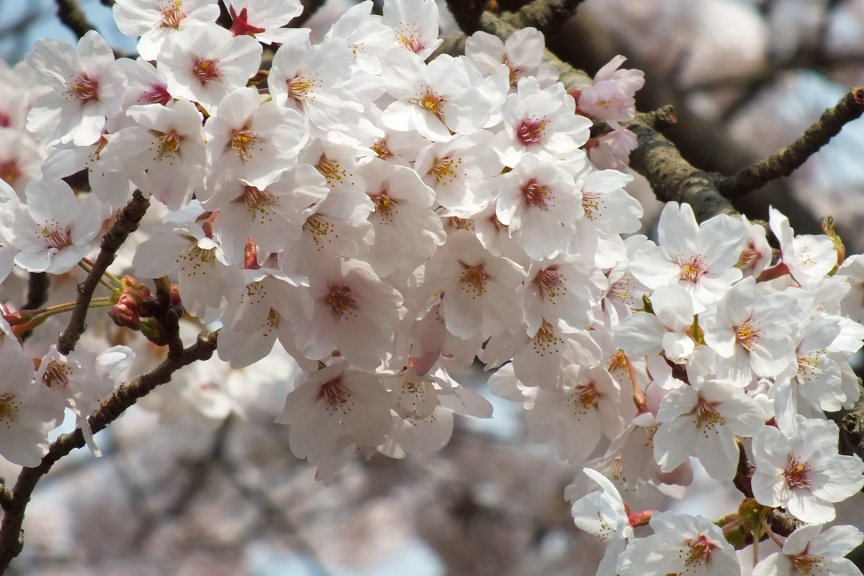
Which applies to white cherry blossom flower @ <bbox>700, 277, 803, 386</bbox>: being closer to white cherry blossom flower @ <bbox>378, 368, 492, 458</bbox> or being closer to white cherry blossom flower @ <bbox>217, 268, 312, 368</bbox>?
white cherry blossom flower @ <bbox>378, 368, 492, 458</bbox>

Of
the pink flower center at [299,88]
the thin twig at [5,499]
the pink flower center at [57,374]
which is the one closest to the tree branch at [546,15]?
the pink flower center at [299,88]

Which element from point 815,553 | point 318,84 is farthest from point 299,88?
point 815,553

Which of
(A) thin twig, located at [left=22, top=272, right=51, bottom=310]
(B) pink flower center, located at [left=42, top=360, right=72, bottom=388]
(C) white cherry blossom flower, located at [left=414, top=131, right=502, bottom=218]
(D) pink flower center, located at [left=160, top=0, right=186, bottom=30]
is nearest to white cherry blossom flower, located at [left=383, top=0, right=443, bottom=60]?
(C) white cherry blossom flower, located at [left=414, top=131, right=502, bottom=218]

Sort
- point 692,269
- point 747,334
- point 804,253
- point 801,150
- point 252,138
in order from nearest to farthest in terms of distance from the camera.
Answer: point 252,138 < point 747,334 < point 692,269 < point 804,253 < point 801,150

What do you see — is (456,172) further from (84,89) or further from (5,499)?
(5,499)

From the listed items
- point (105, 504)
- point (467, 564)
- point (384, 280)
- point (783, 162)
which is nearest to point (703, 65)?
point (467, 564)

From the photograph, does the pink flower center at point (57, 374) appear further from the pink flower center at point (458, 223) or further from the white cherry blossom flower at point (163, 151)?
the pink flower center at point (458, 223)
